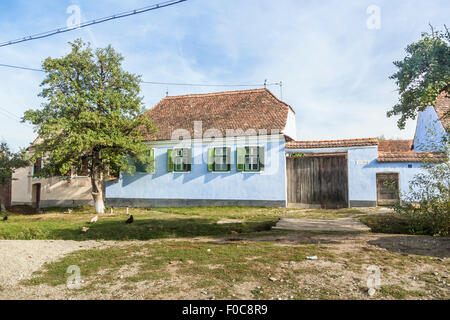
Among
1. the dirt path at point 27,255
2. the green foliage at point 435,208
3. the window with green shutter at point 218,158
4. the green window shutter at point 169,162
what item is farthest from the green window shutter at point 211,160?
the green foliage at point 435,208

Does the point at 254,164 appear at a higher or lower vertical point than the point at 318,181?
higher

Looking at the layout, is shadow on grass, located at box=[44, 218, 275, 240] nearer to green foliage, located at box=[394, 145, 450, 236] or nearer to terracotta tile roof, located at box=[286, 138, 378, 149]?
green foliage, located at box=[394, 145, 450, 236]

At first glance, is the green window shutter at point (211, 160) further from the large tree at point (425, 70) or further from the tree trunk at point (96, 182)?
the large tree at point (425, 70)

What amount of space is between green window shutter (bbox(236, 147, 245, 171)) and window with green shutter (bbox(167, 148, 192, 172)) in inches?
105

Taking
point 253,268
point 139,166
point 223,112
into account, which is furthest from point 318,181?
point 253,268

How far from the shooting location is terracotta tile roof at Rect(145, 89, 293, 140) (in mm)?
15875

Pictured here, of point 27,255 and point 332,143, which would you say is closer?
point 27,255

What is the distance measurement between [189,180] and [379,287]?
42.2 ft

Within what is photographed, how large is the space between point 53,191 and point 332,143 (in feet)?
59.5

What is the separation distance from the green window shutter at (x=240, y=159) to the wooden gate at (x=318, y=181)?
225 cm

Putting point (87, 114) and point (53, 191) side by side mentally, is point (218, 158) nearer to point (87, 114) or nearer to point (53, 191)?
point (87, 114)

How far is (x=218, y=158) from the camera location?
52.3ft

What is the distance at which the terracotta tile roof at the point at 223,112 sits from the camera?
15.9m

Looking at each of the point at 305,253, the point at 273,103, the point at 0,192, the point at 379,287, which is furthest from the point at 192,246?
the point at 0,192
